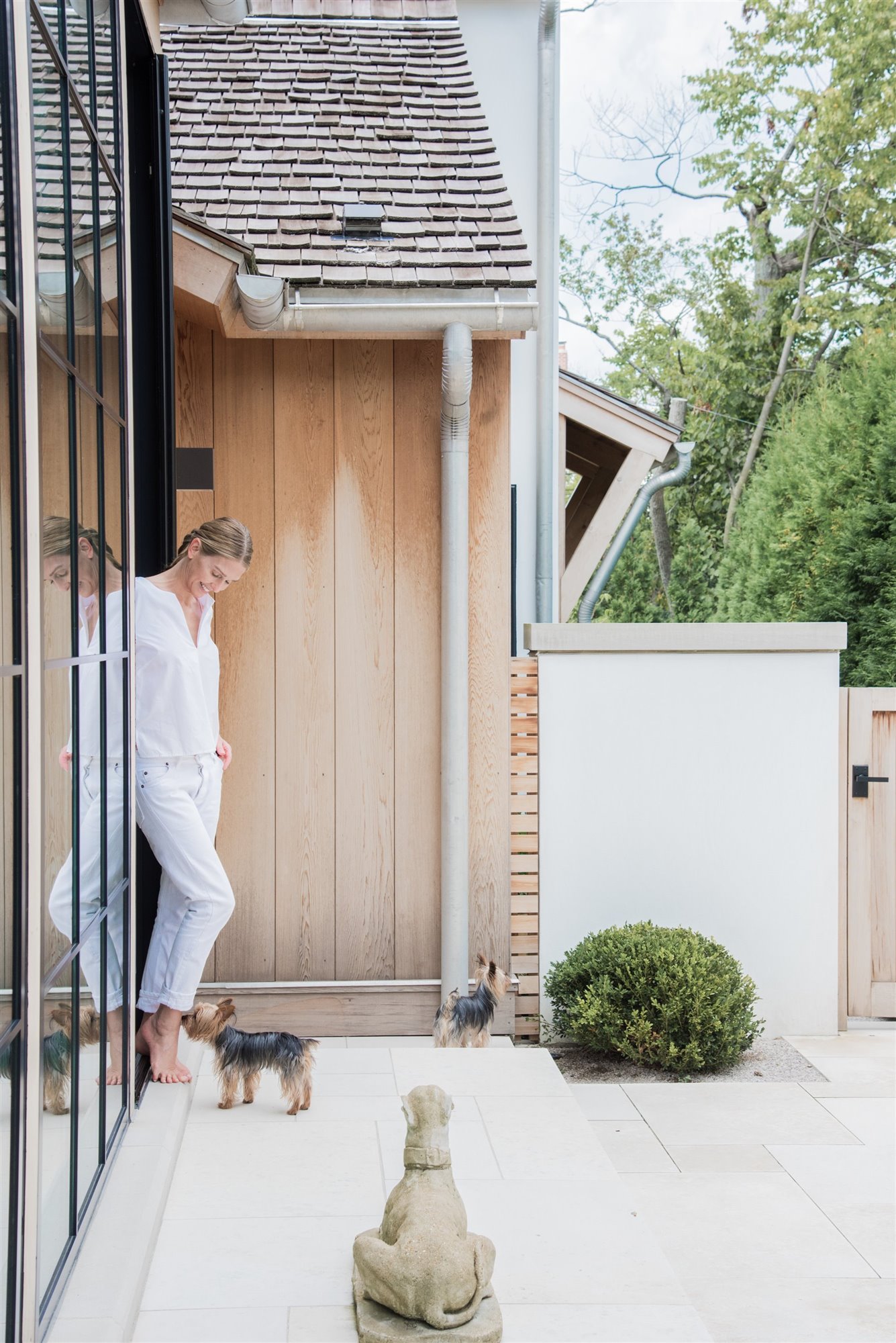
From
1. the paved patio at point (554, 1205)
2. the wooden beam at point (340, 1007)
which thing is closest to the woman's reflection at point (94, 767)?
the paved patio at point (554, 1205)

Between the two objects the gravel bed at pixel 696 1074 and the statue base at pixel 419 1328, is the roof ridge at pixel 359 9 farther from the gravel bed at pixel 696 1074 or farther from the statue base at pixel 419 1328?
the statue base at pixel 419 1328

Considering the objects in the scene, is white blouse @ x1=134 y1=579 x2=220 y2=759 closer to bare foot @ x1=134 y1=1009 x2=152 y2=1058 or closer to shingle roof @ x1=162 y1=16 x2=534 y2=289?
bare foot @ x1=134 y1=1009 x2=152 y2=1058

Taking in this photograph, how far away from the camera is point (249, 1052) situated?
11.1 feet

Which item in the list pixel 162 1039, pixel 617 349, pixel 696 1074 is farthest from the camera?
pixel 617 349

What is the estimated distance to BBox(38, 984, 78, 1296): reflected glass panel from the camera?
1.98 m

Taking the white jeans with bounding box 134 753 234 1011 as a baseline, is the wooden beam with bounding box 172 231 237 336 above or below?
above

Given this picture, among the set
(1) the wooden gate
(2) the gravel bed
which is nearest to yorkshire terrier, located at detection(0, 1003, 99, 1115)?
(2) the gravel bed

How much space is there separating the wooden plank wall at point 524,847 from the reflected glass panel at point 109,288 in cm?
254

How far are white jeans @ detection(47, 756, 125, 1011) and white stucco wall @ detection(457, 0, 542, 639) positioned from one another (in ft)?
12.6

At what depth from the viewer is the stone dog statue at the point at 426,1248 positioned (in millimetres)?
2244

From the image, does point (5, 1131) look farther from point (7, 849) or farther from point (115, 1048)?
point (115, 1048)

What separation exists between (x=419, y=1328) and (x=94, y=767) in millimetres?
1311

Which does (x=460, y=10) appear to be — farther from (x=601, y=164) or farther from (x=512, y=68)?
(x=601, y=164)

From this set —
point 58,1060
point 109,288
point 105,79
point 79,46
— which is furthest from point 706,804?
point 79,46
